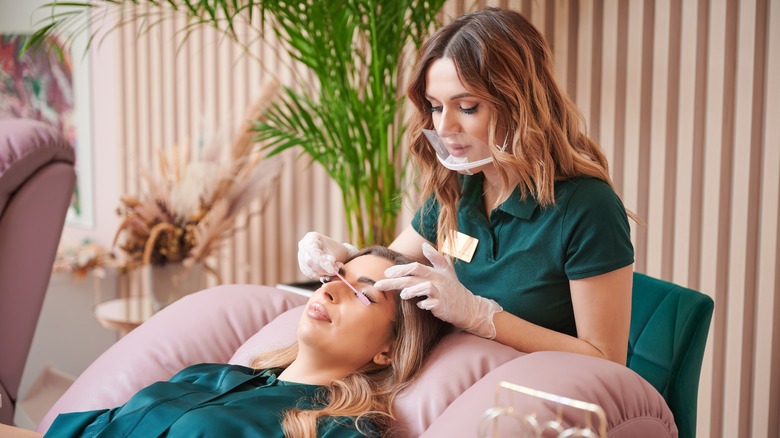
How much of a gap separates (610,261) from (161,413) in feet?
2.66

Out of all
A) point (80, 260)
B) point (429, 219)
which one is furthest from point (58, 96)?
point (429, 219)

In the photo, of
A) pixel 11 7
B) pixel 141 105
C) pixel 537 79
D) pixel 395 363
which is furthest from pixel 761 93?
pixel 11 7

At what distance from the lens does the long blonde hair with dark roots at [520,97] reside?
5.06ft

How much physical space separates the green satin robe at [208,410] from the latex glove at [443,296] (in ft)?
0.76

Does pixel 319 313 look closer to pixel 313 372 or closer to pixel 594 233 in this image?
pixel 313 372

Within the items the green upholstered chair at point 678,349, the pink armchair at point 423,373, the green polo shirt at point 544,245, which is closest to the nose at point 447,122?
the green polo shirt at point 544,245

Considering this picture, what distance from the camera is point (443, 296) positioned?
148 cm

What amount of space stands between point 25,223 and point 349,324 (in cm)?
101

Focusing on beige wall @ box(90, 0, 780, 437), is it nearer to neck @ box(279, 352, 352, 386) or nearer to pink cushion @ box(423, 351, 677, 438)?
pink cushion @ box(423, 351, 677, 438)

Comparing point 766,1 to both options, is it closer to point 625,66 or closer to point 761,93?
point 761,93

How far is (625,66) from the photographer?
7.39 ft

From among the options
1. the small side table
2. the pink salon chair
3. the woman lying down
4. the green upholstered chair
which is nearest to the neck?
the woman lying down

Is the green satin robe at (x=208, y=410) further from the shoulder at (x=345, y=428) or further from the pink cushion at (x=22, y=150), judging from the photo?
the pink cushion at (x=22, y=150)

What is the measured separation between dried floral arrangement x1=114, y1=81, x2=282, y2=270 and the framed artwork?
1.29m
